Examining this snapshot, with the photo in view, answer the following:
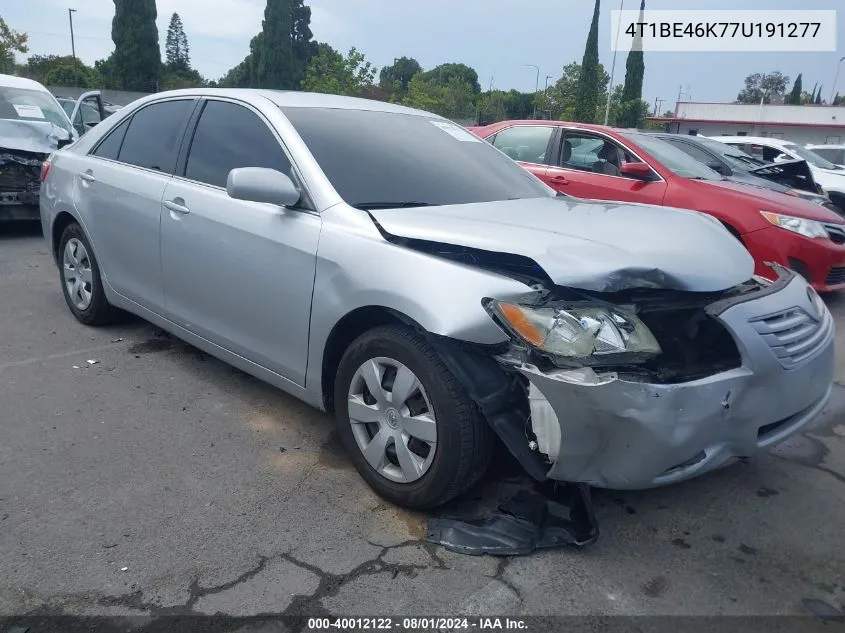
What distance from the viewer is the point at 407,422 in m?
2.57

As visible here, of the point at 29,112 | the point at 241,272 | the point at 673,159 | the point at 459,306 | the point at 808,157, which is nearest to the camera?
the point at 459,306

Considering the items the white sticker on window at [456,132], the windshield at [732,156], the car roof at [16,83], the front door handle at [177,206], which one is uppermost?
the car roof at [16,83]

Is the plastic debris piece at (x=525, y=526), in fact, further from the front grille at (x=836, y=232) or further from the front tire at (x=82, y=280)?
the front grille at (x=836, y=232)

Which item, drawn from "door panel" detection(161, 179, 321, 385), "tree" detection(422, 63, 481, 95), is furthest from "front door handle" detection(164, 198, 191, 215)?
"tree" detection(422, 63, 481, 95)

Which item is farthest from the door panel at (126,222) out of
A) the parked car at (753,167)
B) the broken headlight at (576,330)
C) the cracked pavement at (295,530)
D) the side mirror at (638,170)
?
the parked car at (753,167)

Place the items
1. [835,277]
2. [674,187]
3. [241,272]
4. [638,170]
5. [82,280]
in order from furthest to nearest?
[638,170]
[674,187]
[835,277]
[82,280]
[241,272]

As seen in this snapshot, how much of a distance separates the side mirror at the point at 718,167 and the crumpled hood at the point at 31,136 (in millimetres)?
7462

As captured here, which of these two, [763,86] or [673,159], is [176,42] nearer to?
[763,86]

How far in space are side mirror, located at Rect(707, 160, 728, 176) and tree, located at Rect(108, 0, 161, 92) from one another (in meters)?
37.5

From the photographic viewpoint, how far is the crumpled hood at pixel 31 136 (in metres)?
7.59

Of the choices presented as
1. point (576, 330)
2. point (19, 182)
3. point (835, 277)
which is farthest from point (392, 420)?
point (19, 182)

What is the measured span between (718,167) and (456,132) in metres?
4.82

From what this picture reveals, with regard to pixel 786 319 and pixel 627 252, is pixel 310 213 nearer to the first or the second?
pixel 627 252

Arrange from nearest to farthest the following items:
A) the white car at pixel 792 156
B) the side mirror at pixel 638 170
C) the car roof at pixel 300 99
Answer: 1. the car roof at pixel 300 99
2. the side mirror at pixel 638 170
3. the white car at pixel 792 156
